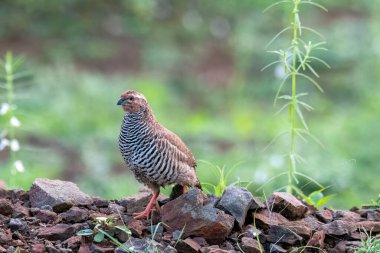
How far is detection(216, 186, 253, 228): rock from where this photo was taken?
519 centimetres

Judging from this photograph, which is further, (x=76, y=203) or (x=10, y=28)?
(x=10, y=28)

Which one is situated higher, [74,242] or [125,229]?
[125,229]

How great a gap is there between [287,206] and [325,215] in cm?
31

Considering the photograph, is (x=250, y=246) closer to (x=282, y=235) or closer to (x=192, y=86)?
(x=282, y=235)

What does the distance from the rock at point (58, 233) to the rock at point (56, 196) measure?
361mm

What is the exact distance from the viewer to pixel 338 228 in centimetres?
530

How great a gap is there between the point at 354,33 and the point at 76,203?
11.9 meters

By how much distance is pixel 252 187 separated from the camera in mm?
9672

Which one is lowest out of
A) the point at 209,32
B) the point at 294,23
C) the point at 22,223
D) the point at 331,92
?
the point at 22,223

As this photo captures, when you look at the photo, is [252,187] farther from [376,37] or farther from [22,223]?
[376,37]

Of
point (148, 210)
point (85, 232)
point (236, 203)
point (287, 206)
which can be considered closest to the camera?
point (85, 232)

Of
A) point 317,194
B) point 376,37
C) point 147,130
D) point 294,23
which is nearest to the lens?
point 147,130

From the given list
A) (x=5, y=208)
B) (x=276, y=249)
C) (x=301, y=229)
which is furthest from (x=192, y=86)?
(x=276, y=249)

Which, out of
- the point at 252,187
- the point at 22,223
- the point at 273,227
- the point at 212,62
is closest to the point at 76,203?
the point at 22,223
